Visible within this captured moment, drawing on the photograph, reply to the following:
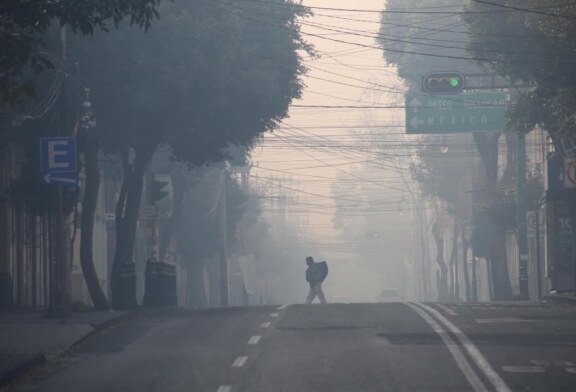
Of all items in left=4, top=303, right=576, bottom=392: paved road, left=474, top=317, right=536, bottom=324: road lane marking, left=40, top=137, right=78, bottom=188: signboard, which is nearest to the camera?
left=4, top=303, right=576, bottom=392: paved road

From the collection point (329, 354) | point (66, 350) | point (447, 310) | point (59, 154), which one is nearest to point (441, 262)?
point (447, 310)

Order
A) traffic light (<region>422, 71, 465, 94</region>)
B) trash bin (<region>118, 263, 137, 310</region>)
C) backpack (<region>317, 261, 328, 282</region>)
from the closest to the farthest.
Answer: trash bin (<region>118, 263, 137, 310</region>)
traffic light (<region>422, 71, 465, 94</region>)
backpack (<region>317, 261, 328, 282</region>)

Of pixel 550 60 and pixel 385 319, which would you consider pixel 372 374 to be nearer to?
pixel 385 319

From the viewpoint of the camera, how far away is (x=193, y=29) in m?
32.8

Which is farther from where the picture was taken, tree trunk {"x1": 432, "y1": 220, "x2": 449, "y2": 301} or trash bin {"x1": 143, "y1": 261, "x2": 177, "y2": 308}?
tree trunk {"x1": 432, "y1": 220, "x2": 449, "y2": 301}

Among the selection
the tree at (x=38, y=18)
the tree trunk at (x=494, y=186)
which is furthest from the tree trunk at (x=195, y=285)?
the tree at (x=38, y=18)

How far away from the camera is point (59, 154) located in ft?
82.9

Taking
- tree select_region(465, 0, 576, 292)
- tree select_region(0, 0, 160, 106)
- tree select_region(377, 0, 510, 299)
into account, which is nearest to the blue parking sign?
tree select_region(0, 0, 160, 106)

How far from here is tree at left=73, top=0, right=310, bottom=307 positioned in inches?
1292

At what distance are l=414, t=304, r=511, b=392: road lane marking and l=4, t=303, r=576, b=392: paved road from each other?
15mm

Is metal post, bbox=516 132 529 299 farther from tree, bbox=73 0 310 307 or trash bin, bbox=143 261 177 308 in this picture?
trash bin, bbox=143 261 177 308

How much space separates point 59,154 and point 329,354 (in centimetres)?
870

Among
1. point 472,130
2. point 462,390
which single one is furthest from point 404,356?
point 472,130

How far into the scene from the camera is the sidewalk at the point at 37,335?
18375mm
